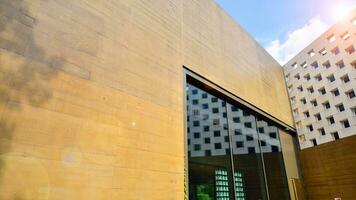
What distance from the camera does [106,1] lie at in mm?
3553

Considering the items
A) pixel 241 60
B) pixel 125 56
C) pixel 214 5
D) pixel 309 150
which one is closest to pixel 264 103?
pixel 241 60

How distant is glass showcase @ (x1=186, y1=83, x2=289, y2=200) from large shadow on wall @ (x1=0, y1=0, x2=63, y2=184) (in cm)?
246

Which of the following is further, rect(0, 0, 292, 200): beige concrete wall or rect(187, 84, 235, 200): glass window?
rect(187, 84, 235, 200): glass window

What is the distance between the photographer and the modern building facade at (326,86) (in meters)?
8.12

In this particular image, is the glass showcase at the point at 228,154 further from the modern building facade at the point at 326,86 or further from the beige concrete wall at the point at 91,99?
the modern building facade at the point at 326,86

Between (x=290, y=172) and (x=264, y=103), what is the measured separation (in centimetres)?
238

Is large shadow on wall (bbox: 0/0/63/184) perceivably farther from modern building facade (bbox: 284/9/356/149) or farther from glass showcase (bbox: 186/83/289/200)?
modern building facade (bbox: 284/9/356/149)

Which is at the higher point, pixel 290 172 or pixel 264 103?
pixel 264 103

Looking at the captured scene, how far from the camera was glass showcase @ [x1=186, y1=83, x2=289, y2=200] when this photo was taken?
4.14 m

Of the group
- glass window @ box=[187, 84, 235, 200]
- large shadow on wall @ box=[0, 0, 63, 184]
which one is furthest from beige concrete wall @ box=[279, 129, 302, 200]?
large shadow on wall @ box=[0, 0, 63, 184]

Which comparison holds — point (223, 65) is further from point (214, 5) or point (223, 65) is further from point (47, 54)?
point (47, 54)

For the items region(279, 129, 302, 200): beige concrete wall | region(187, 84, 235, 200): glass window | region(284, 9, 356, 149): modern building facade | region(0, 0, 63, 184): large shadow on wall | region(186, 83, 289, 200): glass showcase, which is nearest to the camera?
region(0, 0, 63, 184): large shadow on wall

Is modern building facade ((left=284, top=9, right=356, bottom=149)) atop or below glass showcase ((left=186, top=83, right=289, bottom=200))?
atop

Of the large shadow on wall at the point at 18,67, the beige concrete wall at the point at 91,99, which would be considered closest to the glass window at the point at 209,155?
the beige concrete wall at the point at 91,99
